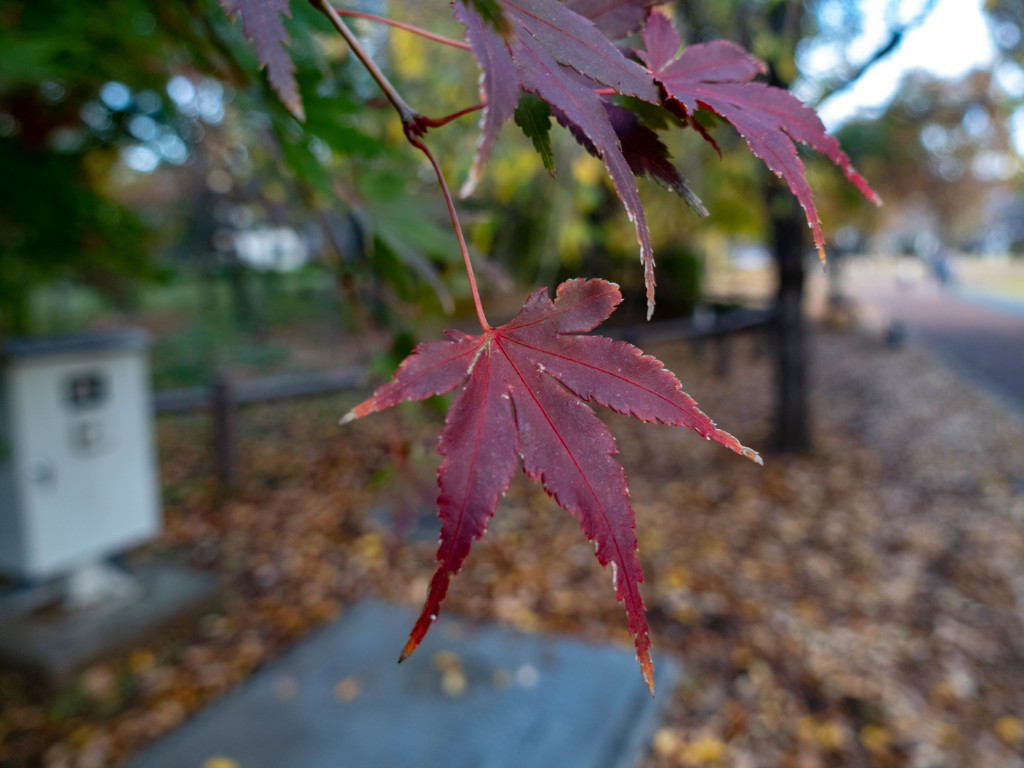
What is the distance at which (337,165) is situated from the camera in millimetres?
1785

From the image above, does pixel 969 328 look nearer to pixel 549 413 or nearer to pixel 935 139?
pixel 935 139

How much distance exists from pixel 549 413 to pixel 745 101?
0.31 metres

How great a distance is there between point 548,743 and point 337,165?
1946 millimetres

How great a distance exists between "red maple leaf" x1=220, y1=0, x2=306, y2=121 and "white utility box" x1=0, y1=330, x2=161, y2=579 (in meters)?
2.79

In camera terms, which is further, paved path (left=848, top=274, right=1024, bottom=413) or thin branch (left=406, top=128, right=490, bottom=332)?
paved path (left=848, top=274, right=1024, bottom=413)

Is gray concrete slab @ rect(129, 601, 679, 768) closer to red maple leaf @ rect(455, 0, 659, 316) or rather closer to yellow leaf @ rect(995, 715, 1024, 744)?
yellow leaf @ rect(995, 715, 1024, 744)

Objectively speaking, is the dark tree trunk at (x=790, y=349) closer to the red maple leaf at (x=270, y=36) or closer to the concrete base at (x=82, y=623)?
the concrete base at (x=82, y=623)

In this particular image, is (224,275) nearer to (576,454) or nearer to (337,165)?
(337,165)

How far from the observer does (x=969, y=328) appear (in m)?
13.7

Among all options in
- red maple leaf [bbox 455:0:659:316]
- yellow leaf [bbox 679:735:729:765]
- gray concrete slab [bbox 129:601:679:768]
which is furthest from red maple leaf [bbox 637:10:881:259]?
yellow leaf [bbox 679:735:729:765]

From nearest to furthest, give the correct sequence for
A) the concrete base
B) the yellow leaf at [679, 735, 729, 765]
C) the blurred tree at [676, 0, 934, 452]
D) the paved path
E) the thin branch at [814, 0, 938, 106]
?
1. the thin branch at [814, 0, 938, 106]
2. the yellow leaf at [679, 735, 729, 765]
3. the concrete base
4. the blurred tree at [676, 0, 934, 452]
5. the paved path

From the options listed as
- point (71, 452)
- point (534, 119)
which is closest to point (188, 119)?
point (71, 452)

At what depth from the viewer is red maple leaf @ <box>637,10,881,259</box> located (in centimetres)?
49

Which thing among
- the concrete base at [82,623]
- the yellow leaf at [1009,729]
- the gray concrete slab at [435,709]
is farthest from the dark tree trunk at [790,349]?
the concrete base at [82,623]
